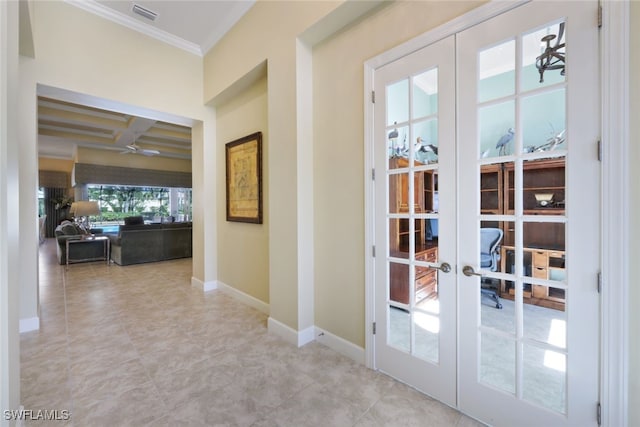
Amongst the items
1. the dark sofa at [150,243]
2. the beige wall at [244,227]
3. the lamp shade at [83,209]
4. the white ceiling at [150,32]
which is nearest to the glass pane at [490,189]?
the beige wall at [244,227]

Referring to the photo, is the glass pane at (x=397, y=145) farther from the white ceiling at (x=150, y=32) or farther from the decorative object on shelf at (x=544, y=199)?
the white ceiling at (x=150, y=32)

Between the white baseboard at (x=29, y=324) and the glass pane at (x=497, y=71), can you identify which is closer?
the glass pane at (x=497, y=71)

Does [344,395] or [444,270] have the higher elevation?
[444,270]

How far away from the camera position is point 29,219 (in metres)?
2.88

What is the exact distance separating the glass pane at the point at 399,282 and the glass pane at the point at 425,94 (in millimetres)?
1130

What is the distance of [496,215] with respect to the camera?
1.58 metres

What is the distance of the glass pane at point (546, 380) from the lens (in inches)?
60.9

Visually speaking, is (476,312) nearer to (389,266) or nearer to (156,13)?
(389,266)

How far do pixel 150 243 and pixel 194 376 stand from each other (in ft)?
16.1

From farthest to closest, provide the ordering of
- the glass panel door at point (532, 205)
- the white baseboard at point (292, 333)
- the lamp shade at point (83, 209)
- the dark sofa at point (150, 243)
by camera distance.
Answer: the lamp shade at point (83, 209)
the dark sofa at point (150, 243)
the white baseboard at point (292, 333)
the glass panel door at point (532, 205)

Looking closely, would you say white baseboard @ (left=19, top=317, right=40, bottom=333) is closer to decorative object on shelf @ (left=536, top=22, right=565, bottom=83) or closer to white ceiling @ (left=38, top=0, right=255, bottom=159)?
white ceiling @ (left=38, top=0, right=255, bottom=159)

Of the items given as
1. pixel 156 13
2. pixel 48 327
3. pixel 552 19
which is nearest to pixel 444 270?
pixel 552 19

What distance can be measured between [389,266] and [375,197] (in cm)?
55

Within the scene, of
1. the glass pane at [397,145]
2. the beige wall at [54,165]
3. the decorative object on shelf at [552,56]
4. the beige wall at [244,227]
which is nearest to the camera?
the decorative object on shelf at [552,56]
